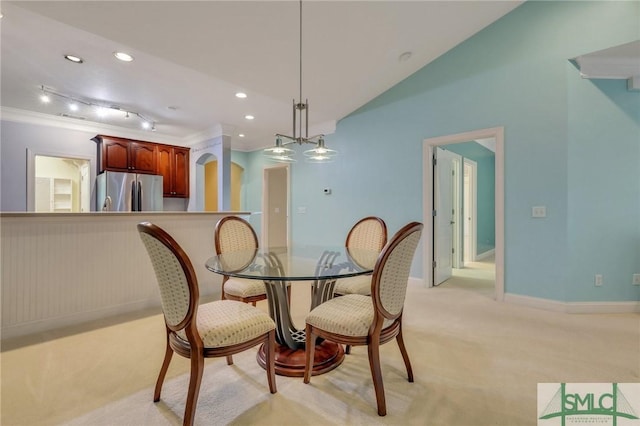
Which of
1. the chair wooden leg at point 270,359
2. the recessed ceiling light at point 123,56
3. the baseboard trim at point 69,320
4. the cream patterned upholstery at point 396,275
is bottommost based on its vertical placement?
the baseboard trim at point 69,320

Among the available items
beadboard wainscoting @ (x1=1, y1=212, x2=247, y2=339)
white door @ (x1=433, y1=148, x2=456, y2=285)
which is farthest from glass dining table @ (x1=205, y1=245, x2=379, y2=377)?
white door @ (x1=433, y1=148, x2=456, y2=285)

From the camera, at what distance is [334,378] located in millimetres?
1779

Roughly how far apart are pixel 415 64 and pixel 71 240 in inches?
170

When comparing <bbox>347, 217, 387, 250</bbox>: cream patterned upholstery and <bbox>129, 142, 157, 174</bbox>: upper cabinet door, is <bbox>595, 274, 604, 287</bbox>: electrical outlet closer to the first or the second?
<bbox>347, 217, 387, 250</bbox>: cream patterned upholstery

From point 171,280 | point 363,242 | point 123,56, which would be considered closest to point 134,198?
point 123,56

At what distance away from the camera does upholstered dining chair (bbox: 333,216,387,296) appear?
224 centimetres

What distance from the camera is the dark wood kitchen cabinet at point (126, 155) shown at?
462cm

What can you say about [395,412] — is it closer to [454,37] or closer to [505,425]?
[505,425]

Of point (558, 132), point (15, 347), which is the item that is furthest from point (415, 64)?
point (15, 347)

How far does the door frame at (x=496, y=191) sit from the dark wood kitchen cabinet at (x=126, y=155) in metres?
4.54

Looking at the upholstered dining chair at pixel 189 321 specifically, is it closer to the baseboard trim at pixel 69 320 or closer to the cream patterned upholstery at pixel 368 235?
the cream patterned upholstery at pixel 368 235

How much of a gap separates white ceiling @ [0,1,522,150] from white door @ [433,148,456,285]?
139 centimetres

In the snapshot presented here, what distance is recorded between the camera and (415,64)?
3840 millimetres

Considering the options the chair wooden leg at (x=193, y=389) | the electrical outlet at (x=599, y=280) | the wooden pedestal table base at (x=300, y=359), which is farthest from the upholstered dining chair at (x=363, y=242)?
the electrical outlet at (x=599, y=280)
